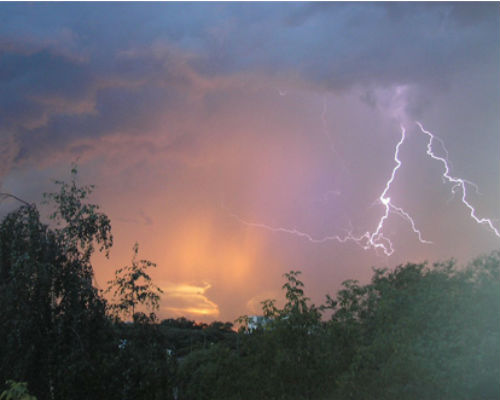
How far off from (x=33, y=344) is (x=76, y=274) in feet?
5.34

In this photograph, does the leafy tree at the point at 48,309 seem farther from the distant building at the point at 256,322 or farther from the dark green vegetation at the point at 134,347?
the distant building at the point at 256,322

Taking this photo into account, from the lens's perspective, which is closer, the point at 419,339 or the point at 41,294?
the point at 41,294

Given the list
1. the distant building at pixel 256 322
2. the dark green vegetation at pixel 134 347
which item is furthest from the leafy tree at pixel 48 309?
the distant building at pixel 256 322

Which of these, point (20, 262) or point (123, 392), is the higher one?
point (20, 262)

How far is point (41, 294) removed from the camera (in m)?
10.3

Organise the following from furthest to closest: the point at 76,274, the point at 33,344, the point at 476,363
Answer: the point at 476,363 < the point at 76,274 < the point at 33,344

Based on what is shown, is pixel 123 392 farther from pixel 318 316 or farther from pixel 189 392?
pixel 318 316

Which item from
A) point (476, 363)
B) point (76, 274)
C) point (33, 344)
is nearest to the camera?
point (33, 344)

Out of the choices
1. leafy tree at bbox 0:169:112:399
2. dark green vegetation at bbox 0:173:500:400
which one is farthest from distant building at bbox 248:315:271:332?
leafy tree at bbox 0:169:112:399

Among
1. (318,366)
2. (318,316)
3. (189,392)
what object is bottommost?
(189,392)

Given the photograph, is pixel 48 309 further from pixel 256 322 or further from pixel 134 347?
pixel 256 322

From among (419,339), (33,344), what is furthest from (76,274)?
(419,339)

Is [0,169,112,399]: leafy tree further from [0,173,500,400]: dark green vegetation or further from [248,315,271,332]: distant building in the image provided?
[248,315,271,332]: distant building

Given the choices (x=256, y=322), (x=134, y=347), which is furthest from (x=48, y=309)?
(x=256, y=322)
